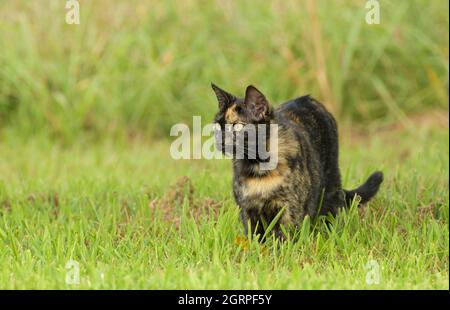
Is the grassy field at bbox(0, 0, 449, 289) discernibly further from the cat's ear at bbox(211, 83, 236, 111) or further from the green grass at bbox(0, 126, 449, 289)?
the cat's ear at bbox(211, 83, 236, 111)

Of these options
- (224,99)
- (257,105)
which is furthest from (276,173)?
(224,99)

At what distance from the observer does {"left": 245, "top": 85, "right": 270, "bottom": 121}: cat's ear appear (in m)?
4.29

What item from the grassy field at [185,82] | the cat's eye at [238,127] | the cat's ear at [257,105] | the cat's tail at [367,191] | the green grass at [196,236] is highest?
the grassy field at [185,82]

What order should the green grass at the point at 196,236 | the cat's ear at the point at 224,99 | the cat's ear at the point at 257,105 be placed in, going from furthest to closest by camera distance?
the cat's ear at the point at 224,99 → the cat's ear at the point at 257,105 → the green grass at the point at 196,236

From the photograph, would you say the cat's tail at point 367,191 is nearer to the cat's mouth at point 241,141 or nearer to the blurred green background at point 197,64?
the cat's mouth at point 241,141

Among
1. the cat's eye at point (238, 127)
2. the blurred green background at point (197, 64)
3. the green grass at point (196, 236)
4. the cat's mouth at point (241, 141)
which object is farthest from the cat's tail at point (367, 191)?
the blurred green background at point (197, 64)

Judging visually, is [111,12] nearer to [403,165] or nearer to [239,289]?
[403,165]

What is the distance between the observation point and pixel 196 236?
4461mm

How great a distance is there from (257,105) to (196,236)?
0.76 m

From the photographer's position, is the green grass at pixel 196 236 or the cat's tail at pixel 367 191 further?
the cat's tail at pixel 367 191

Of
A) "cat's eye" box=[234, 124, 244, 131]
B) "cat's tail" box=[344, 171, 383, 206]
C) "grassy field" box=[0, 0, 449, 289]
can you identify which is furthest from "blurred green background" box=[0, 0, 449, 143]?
"cat's eye" box=[234, 124, 244, 131]

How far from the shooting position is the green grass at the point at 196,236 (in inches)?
156

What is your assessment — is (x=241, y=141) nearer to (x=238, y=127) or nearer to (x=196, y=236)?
(x=238, y=127)

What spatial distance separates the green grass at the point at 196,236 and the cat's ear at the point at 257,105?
650 millimetres
